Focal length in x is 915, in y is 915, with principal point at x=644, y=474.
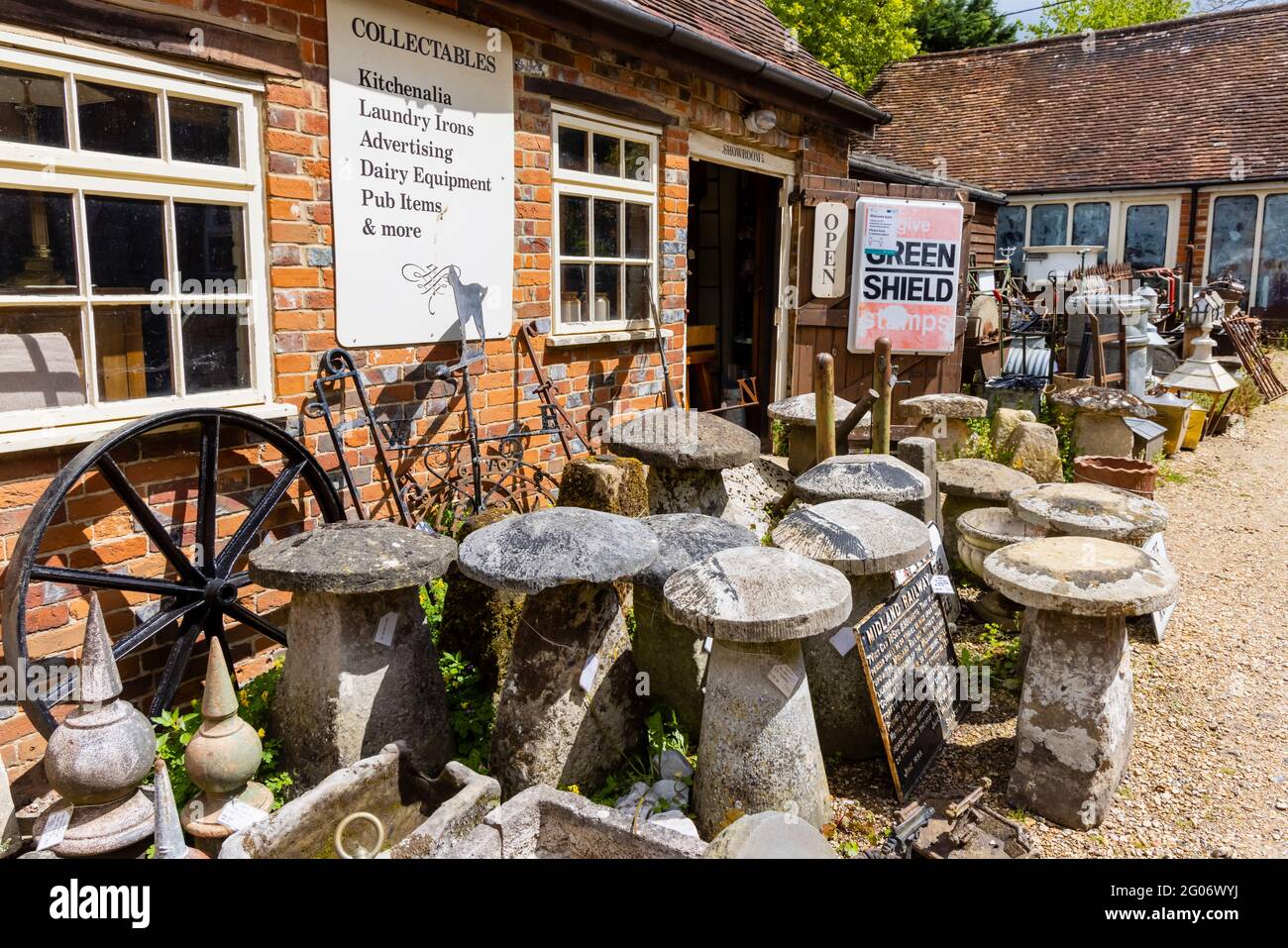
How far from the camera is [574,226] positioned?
6.04 metres

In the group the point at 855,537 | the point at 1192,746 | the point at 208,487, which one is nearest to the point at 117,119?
the point at 208,487

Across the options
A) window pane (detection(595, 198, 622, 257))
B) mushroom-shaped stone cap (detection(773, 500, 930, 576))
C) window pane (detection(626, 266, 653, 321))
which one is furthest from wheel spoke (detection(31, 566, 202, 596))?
window pane (detection(626, 266, 653, 321))

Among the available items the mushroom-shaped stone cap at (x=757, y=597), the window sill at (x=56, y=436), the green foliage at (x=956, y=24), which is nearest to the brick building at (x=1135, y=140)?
the green foliage at (x=956, y=24)

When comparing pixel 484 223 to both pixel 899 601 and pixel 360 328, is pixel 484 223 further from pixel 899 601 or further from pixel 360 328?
pixel 899 601

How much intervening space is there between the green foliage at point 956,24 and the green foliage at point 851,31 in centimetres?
358

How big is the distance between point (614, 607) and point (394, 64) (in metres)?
3.02

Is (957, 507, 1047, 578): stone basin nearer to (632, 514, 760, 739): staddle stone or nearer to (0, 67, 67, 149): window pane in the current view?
(632, 514, 760, 739): staddle stone

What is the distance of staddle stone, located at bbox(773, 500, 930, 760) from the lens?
3.91 meters

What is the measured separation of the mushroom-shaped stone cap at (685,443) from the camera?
475 centimetres

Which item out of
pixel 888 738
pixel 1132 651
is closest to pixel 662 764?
pixel 888 738

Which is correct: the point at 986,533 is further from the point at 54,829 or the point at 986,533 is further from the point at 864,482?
the point at 54,829

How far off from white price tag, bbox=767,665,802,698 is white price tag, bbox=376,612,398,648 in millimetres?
1441

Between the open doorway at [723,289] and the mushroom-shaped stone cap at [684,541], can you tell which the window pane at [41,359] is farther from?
the open doorway at [723,289]

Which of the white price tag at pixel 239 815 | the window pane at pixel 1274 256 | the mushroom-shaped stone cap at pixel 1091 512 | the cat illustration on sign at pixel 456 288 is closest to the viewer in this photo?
the white price tag at pixel 239 815
